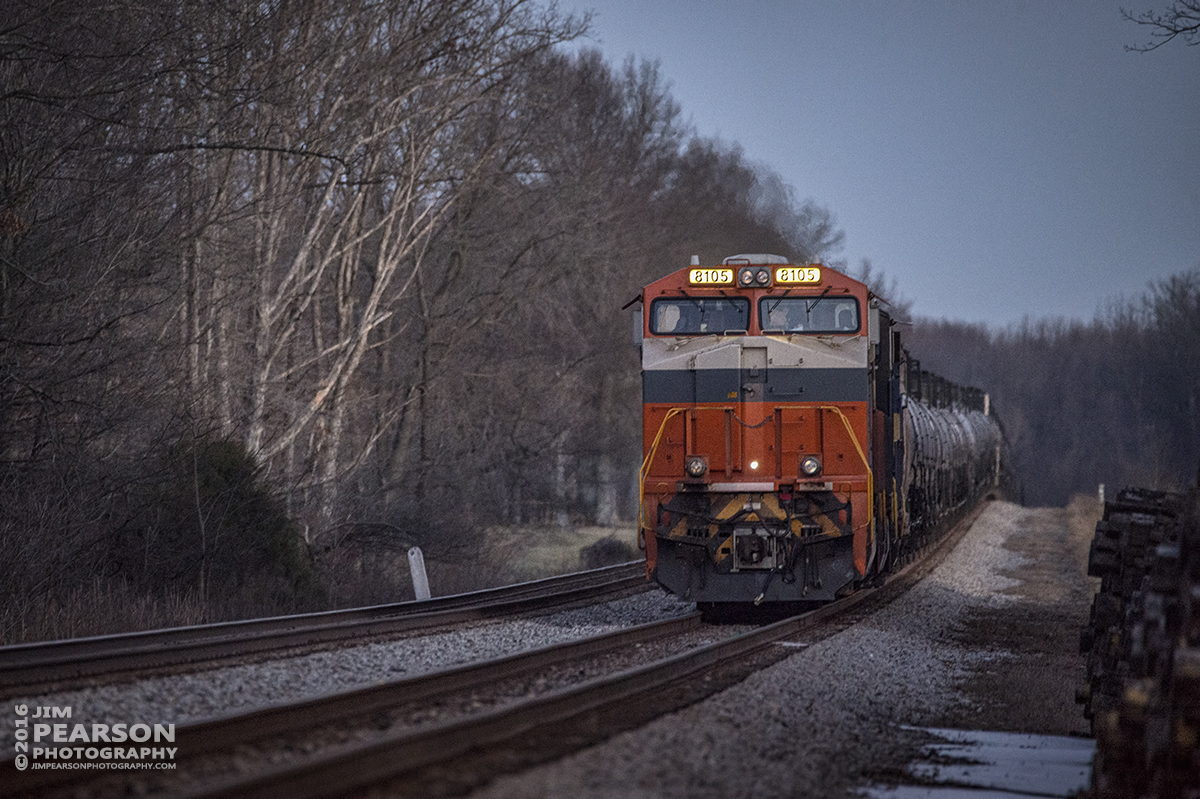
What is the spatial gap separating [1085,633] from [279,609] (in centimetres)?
984

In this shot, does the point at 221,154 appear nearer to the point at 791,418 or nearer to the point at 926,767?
the point at 791,418

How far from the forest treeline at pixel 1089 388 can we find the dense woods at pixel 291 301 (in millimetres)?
39465

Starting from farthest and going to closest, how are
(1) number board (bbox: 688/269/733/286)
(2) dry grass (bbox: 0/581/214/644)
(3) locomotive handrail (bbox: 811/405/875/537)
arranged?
1. (1) number board (bbox: 688/269/733/286)
2. (3) locomotive handrail (bbox: 811/405/875/537)
3. (2) dry grass (bbox: 0/581/214/644)

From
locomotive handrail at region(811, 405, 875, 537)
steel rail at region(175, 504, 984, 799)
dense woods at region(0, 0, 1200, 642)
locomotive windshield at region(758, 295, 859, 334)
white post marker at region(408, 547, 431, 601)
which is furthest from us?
white post marker at region(408, 547, 431, 601)

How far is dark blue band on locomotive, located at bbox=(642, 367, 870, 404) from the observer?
1293cm

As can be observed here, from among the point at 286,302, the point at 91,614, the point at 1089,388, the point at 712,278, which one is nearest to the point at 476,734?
the point at 91,614

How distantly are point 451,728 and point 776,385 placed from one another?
7.62 metres

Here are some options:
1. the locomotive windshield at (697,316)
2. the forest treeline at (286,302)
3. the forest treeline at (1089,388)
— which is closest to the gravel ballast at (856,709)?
the locomotive windshield at (697,316)

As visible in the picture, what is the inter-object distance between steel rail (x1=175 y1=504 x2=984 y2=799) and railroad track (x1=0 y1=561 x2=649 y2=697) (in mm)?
3189

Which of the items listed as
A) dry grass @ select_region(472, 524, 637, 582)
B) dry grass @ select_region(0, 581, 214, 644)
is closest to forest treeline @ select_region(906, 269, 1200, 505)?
dry grass @ select_region(472, 524, 637, 582)

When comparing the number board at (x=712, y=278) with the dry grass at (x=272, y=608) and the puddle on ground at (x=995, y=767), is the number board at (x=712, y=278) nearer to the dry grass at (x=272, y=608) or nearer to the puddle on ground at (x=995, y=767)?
the puddle on ground at (x=995, y=767)

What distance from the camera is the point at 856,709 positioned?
8.71 meters

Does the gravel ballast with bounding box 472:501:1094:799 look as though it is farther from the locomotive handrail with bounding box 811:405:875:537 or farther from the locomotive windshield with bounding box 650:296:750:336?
the locomotive windshield with bounding box 650:296:750:336

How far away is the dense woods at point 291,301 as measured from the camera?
1411 centimetres
